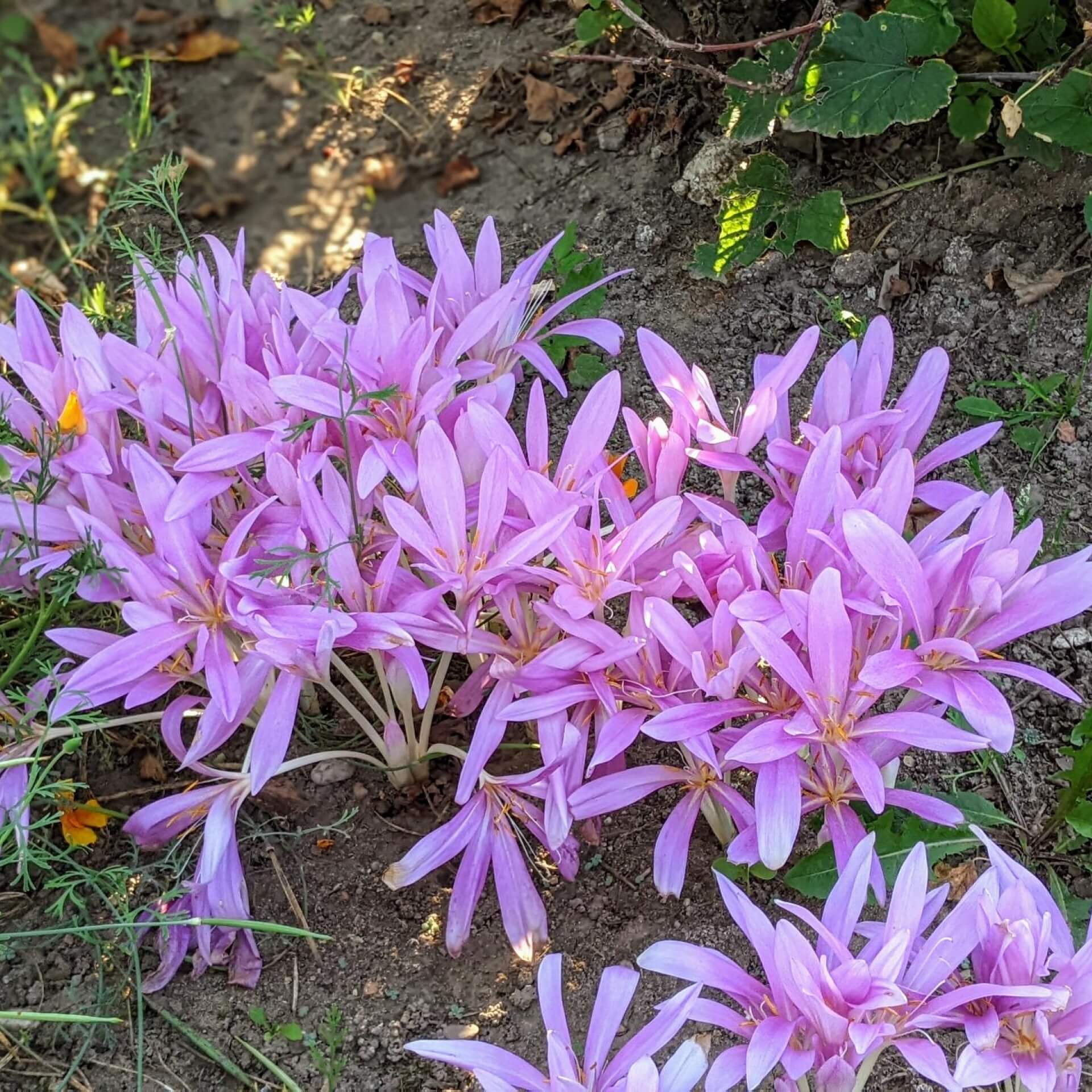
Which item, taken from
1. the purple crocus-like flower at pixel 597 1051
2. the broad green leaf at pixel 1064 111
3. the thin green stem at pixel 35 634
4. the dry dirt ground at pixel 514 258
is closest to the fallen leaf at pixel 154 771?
the dry dirt ground at pixel 514 258

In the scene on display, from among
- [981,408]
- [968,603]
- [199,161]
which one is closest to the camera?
[968,603]

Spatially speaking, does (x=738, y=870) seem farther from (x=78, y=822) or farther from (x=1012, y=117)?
(x=1012, y=117)

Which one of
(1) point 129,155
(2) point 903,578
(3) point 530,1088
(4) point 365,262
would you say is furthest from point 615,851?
(1) point 129,155

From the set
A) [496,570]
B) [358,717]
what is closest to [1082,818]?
[496,570]

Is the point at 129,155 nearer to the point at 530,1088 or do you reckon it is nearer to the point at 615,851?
the point at 615,851

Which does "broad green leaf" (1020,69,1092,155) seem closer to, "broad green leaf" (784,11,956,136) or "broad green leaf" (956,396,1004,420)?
"broad green leaf" (784,11,956,136)

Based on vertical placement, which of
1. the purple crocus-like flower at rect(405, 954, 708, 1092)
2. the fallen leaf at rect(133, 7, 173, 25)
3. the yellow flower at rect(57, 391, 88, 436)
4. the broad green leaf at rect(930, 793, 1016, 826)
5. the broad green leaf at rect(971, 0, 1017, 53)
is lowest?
the broad green leaf at rect(930, 793, 1016, 826)

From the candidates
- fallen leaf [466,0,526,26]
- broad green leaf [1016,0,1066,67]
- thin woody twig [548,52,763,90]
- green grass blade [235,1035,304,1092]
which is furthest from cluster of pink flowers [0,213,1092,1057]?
fallen leaf [466,0,526,26]
